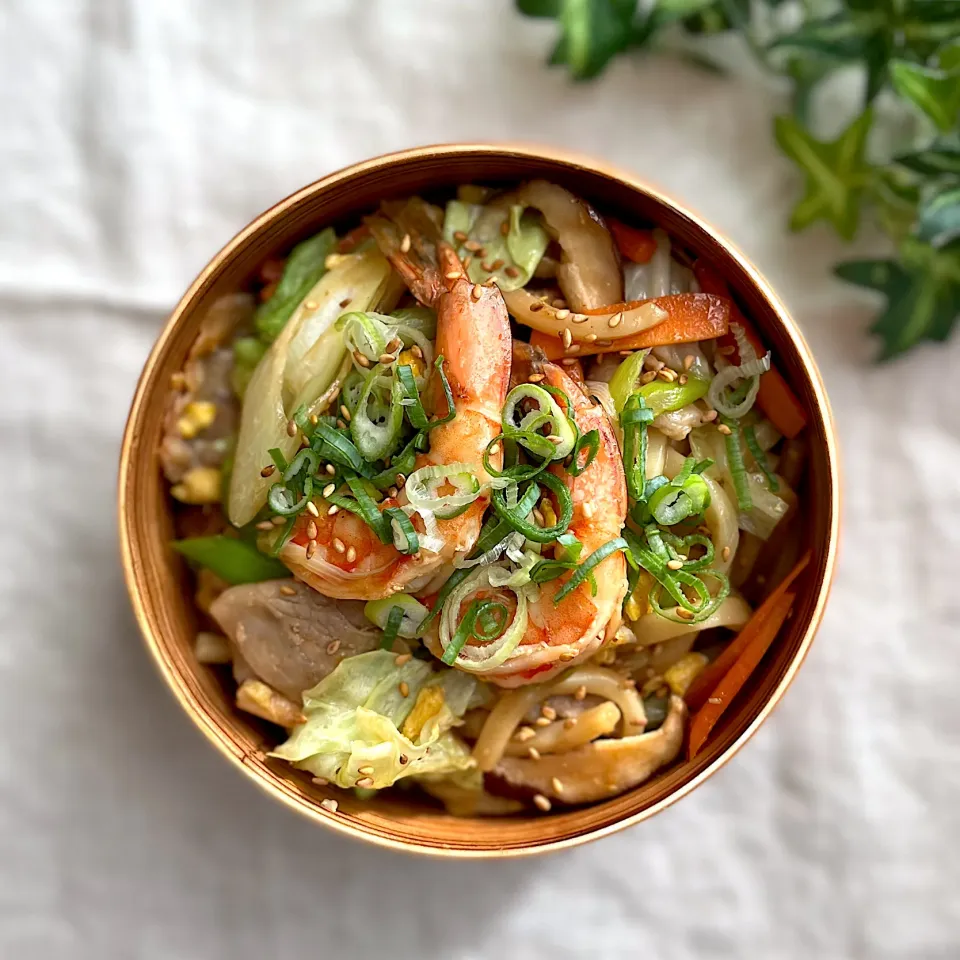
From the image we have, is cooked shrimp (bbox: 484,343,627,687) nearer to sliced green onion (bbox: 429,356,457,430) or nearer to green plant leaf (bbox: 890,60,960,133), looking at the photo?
sliced green onion (bbox: 429,356,457,430)

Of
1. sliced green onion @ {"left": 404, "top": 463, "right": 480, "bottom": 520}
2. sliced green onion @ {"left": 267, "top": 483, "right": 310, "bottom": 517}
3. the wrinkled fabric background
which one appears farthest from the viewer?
the wrinkled fabric background

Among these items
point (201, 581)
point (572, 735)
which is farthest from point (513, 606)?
point (201, 581)

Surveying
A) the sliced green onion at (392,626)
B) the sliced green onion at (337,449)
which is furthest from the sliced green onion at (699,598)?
the sliced green onion at (337,449)

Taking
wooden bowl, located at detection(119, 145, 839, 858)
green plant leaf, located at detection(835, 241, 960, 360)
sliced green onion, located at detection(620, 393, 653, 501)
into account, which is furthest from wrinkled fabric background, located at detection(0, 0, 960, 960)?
sliced green onion, located at detection(620, 393, 653, 501)

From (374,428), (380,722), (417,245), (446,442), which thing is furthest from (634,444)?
(380,722)

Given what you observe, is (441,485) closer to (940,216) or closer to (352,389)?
(352,389)

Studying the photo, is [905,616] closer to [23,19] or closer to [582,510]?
[582,510]
